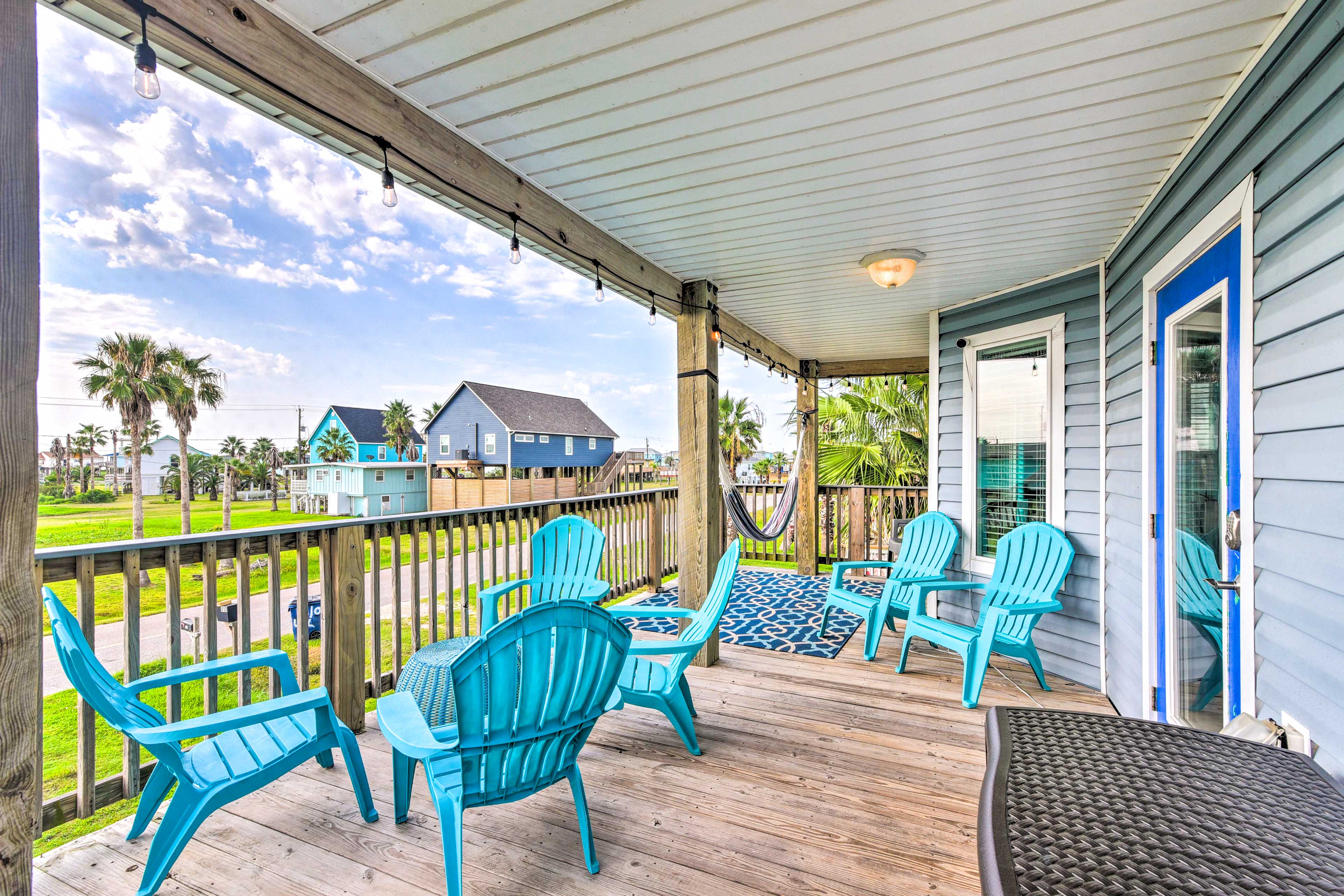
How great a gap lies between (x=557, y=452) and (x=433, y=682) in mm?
20318

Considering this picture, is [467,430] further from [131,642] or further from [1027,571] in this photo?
[1027,571]

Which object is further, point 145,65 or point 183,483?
point 183,483

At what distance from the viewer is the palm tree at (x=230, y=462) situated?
8.76 metres

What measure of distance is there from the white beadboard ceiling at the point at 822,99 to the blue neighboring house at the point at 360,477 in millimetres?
9342

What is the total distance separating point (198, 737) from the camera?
1578 millimetres

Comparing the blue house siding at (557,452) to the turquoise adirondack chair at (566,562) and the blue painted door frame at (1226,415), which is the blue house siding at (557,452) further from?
the blue painted door frame at (1226,415)

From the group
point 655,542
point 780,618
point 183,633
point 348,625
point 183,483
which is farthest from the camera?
point 183,483

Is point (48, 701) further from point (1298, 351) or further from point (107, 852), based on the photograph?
point (1298, 351)

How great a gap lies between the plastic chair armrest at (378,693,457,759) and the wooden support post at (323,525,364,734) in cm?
94

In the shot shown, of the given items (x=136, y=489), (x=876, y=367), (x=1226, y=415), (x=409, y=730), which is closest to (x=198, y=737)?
(x=409, y=730)

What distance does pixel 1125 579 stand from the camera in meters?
2.99

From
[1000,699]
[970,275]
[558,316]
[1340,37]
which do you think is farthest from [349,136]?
[558,316]

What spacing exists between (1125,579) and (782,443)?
10.3m

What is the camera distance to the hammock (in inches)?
180
